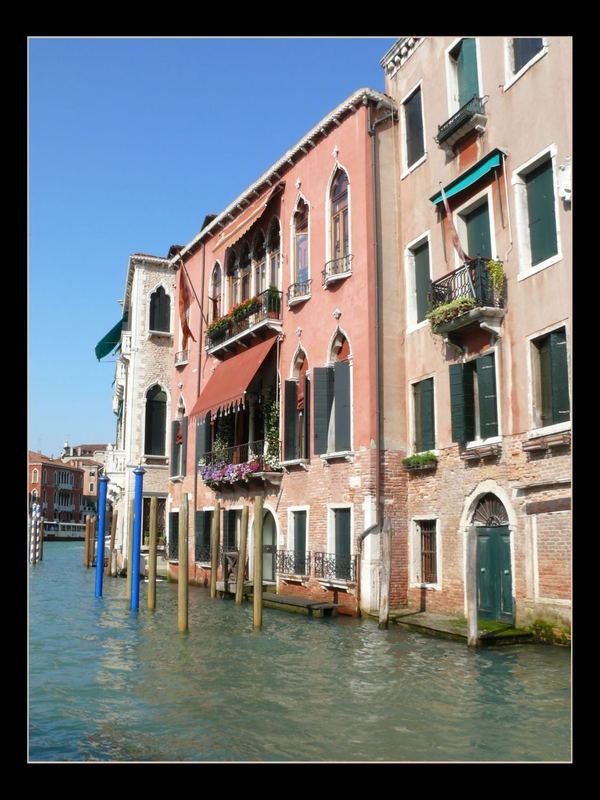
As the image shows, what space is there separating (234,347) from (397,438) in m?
6.63

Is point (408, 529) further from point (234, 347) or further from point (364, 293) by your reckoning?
point (234, 347)

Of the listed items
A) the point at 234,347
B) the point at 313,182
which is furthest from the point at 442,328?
the point at 234,347

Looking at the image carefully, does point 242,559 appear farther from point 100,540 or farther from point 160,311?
point 160,311

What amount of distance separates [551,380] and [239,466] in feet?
29.7

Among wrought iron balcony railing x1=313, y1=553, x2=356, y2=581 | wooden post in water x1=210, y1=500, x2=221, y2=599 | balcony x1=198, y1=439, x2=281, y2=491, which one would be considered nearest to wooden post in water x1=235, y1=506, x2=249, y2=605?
wooden post in water x1=210, y1=500, x2=221, y2=599

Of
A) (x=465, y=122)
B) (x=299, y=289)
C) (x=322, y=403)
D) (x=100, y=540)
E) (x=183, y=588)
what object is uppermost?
(x=465, y=122)

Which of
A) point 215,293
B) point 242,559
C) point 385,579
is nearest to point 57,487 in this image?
point 215,293

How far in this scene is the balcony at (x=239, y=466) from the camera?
17438mm

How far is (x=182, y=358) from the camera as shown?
23.9 meters

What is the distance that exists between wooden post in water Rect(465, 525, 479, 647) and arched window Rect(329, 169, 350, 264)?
6640 millimetres

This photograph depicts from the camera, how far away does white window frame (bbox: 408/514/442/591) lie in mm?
13234

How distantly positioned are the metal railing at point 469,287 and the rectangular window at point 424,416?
1.47 m

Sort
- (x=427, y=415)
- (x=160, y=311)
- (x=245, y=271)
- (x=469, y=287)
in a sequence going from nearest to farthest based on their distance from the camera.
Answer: (x=469, y=287) → (x=427, y=415) → (x=245, y=271) → (x=160, y=311)

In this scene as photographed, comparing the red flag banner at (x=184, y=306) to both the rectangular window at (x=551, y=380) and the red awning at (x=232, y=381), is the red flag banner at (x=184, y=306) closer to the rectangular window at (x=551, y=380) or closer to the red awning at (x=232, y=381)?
the red awning at (x=232, y=381)
